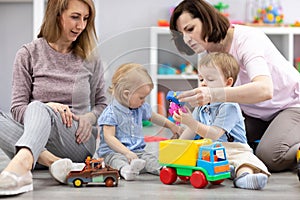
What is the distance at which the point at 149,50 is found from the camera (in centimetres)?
167

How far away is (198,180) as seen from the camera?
153 centimetres

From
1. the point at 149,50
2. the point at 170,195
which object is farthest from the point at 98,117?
the point at 170,195

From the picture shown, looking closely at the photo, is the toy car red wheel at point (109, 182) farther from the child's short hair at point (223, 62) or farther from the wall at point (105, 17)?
the wall at point (105, 17)

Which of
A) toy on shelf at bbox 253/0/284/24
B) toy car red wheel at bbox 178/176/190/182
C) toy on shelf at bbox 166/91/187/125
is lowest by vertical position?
toy car red wheel at bbox 178/176/190/182

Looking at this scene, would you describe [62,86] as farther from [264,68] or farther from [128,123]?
[264,68]

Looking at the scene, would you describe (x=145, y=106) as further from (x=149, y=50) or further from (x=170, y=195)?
(x=170, y=195)

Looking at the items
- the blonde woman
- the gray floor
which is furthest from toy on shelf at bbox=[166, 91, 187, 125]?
the blonde woman

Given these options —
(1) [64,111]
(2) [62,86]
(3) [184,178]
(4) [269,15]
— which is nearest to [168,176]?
(3) [184,178]

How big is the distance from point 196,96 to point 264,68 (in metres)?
0.28

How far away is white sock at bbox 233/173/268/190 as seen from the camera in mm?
1516

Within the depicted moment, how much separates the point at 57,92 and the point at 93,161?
36cm

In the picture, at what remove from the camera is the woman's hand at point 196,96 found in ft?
5.10

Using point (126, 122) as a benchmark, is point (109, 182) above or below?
below

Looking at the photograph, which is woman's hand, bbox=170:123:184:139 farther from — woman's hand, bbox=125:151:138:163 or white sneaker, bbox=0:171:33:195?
white sneaker, bbox=0:171:33:195
